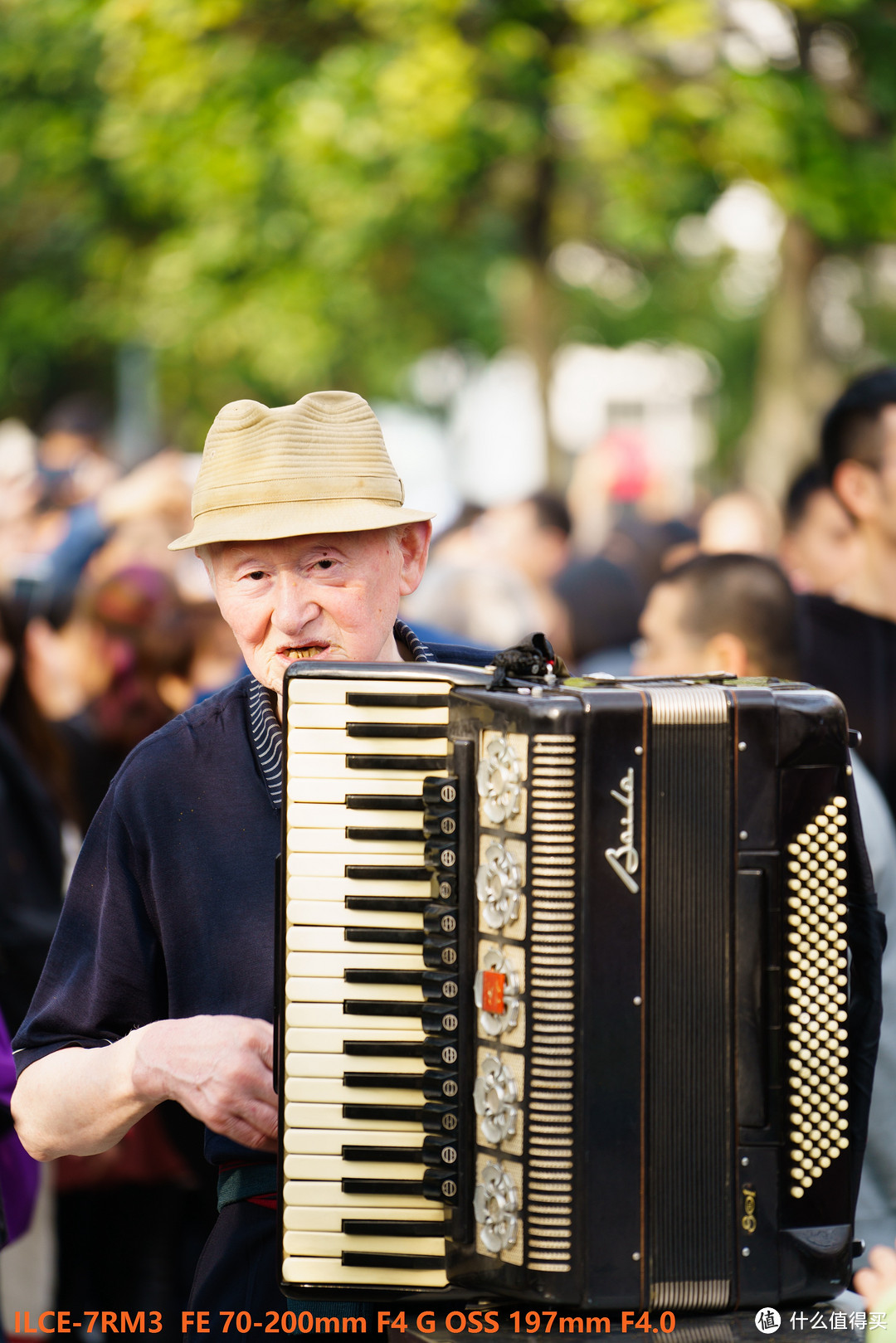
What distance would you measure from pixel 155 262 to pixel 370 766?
14.9m

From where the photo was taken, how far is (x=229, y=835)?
2.81 meters

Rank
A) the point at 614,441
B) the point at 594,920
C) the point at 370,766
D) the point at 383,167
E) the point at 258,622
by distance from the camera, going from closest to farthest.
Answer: the point at 594,920, the point at 370,766, the point at 258,622, the point at 614,441, the point at 383,167

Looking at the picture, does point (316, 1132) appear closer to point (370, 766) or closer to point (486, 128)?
point (370, 766)

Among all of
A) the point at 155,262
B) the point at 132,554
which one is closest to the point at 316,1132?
the point at 132,554

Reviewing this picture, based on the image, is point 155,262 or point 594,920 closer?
point 594,920

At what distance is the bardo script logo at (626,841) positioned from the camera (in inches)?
93.0

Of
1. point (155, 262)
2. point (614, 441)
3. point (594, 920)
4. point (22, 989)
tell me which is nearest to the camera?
point (594, 920)

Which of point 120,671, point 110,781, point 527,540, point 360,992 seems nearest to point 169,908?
point 360,992

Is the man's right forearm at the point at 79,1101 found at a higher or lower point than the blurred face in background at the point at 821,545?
lower

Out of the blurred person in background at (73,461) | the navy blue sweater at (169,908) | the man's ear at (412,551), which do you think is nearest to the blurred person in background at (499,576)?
the man's ear at (412,551)

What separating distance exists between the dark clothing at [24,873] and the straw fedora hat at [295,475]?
197cm

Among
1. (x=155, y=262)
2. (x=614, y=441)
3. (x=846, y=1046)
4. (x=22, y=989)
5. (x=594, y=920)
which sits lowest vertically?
(x=22, y=989)

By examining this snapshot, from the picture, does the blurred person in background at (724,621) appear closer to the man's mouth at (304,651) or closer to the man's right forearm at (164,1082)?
the man's mouth at (304,651)

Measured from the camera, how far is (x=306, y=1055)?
2.51m
